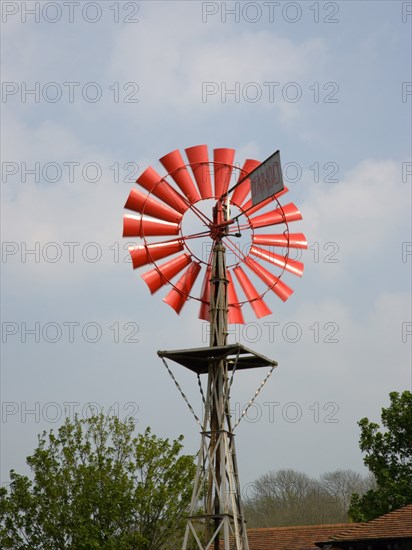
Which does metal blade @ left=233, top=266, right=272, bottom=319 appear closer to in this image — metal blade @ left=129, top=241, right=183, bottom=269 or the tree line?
metal blade @ left=129, top=241, right=183, bottom=269

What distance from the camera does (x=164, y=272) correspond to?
12633 millimetres

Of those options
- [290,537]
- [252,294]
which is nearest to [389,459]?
[290,537]

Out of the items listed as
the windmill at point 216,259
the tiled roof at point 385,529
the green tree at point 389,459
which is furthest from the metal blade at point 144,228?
the green tree at point 389,459

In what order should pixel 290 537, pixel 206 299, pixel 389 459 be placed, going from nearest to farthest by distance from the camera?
pixel 206 299, pixel 290 537, pixel 389 459

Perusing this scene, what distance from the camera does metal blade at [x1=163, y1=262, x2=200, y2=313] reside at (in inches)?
497

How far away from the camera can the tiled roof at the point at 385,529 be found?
15.0 metres

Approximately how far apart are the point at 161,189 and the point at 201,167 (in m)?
0.76

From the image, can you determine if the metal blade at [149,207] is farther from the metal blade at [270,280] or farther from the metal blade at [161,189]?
the metal blade at [270,280]

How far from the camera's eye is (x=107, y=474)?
783 inches

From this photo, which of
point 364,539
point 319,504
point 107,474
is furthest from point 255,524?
point 364,539

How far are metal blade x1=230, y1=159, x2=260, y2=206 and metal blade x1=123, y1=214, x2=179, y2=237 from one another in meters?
1.12

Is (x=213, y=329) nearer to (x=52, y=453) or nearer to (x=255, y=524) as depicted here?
(x=52, y=453)

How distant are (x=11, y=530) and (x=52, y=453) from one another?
2.06 m

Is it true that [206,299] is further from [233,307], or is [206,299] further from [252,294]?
[252,294]
